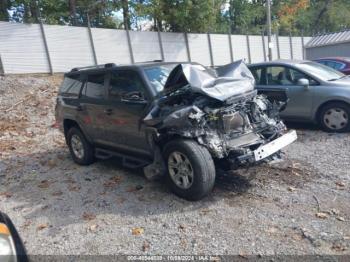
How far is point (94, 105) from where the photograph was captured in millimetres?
5973

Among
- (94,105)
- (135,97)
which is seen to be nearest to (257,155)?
(135,97)

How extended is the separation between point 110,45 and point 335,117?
40.6ft

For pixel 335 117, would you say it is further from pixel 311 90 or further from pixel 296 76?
pixel 296 76

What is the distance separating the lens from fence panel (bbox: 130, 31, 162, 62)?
715 inches

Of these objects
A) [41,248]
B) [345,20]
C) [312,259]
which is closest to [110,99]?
[41,248]

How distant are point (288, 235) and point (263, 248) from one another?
35cm

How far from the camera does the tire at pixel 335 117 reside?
687 centimetres

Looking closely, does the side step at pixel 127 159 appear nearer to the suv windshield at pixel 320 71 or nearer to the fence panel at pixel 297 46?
the suv windshield at pixel 320 71

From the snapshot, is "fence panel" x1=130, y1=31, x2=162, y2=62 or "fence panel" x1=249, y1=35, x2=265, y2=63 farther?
"fence panel" x1=249, y1=35, x2=265, y2=63

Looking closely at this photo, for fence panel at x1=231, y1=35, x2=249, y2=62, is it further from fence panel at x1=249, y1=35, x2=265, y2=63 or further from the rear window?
the rear window

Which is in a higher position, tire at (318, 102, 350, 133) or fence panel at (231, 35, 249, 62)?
fence panel at (231, 35, 249, 62)

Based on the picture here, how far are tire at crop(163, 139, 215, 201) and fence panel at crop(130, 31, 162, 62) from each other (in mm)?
14226

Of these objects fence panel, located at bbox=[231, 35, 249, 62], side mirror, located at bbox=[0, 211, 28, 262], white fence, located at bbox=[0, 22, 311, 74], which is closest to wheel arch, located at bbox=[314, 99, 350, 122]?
side mirror, located at bbox=[0, 211, 28, 262]

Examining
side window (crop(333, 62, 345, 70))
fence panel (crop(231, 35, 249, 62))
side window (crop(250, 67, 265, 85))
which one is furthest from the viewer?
fence panel (crop(231, 35, 249, 62))
